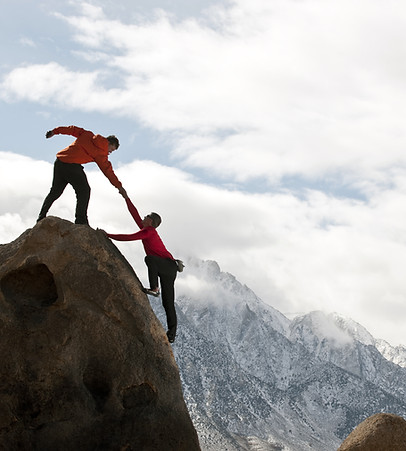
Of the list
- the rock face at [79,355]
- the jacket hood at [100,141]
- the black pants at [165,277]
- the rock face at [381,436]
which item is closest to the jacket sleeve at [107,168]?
the jacket hood at [100,141]

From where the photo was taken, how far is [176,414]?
18.4 metres

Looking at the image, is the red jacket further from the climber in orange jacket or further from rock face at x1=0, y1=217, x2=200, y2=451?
rock face at x1=0, y1=217, x2=200, y2=451

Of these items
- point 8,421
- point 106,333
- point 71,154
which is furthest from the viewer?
point 71,154

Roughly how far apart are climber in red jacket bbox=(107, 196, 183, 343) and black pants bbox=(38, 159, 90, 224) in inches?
48.9

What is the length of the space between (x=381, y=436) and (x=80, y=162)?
43.2 ft

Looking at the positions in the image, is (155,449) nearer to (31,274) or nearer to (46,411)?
(46,411)

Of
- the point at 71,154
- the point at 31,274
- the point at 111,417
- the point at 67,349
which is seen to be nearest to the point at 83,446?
the point at 111,417

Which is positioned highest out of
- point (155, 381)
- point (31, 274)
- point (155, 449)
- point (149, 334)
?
point (31, 274)

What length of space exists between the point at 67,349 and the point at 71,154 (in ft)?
19.0

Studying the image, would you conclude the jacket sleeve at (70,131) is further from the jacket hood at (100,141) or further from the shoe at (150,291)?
the shoe at (150,291)

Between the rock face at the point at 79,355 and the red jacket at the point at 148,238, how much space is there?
1480mm

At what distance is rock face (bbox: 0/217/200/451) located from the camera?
56.5ft

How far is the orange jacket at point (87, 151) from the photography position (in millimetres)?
20469

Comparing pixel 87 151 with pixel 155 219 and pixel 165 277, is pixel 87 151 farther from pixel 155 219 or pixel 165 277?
pixel 165 277
